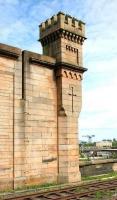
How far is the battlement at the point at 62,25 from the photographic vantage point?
18502mm

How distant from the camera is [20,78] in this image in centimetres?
1653

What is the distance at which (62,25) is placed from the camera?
18453 millimetres

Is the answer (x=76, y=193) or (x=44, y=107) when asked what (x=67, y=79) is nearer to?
(x=44, y=107)

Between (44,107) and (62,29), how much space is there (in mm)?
4613

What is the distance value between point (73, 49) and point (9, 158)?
7.55m

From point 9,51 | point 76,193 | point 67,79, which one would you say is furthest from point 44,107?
point 76,193

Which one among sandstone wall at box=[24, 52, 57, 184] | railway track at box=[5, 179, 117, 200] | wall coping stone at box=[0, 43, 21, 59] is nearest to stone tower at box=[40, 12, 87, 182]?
sandstone wall at box=[24, 52, 57, 184]

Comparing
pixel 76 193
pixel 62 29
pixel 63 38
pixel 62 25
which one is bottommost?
pixel 76 193

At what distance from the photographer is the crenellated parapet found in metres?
18.5

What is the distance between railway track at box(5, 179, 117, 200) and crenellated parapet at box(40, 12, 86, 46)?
27.9ft

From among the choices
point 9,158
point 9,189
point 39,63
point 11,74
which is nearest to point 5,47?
point 11,74

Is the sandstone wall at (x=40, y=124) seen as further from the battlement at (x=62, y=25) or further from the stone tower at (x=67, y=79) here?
the battlement at (x=62, y=25)

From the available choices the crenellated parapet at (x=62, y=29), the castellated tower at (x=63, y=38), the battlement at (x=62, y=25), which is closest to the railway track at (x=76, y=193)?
the castellated tower at (x=63, y=38)

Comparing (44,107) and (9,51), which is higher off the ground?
(9,51)
